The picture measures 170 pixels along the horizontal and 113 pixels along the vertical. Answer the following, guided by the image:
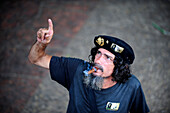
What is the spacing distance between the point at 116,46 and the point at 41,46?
0.97 metres

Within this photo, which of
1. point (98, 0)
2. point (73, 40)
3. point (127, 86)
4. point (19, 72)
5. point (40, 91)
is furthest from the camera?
point (98, 0)

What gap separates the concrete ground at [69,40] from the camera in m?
4.67

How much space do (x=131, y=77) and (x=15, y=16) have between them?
5.96m

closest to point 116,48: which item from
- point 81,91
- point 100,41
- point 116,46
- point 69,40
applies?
point 116,46

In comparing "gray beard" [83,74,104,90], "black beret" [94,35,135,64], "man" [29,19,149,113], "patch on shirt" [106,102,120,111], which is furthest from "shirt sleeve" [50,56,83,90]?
"patch on shirt" [106,102,120,111]

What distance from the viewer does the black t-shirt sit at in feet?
8.16

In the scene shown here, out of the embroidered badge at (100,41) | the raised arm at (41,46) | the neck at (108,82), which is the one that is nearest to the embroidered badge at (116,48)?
the embroidered badge at (100,41)

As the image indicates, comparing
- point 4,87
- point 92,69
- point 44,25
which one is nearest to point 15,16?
point 44,25

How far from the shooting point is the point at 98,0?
833 centimetres

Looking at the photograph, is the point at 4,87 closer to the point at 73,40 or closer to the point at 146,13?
the point at 73,40

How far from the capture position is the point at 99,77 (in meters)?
2.59

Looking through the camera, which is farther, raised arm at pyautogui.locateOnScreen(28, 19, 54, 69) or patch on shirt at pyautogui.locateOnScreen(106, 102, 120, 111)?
patch on shirt at pyautogui.locateOnScreen(106, 102, 120, 111)

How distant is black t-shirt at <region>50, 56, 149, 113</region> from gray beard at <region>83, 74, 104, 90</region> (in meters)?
0.05

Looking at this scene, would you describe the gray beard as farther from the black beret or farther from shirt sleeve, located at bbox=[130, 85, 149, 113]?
shirt sleeve, located at bbox=[130, 85, 149, 113]
